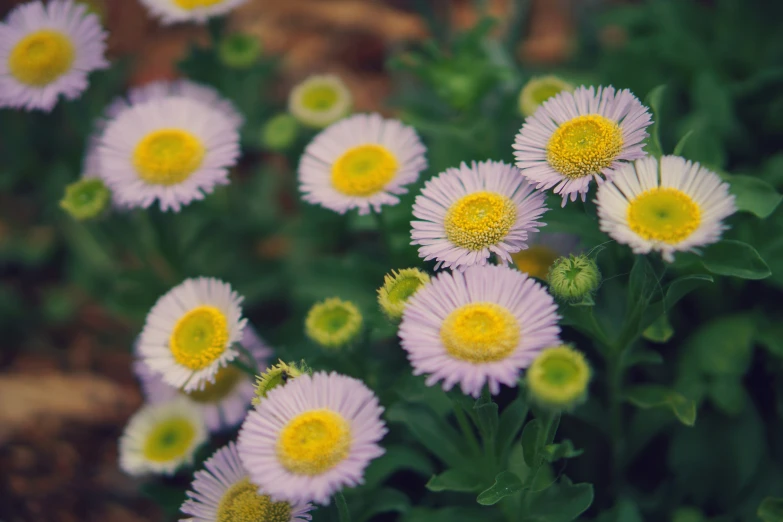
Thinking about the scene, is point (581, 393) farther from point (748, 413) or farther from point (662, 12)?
point (662, 12)

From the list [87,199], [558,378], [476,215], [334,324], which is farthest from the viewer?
[87,199]

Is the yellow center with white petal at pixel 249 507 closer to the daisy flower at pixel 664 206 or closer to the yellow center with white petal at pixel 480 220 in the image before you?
the yellow center with white petal at pixel 480 220

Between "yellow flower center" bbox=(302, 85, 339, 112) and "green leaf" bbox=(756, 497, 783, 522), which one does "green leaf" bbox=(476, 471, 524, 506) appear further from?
"yellow flower center" bbox=(302, 85, 339, 112)

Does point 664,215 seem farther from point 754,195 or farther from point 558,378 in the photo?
point 754,195

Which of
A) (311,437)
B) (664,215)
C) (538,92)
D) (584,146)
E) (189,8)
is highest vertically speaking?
(189,8)

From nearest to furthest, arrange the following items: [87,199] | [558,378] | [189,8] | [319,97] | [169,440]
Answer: [558,378]
[169,440]
[87,199]
[189,8]
[319,97]

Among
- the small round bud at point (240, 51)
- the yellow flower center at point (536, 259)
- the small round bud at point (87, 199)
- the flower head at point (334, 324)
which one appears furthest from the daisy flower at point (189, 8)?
the yellow flower center at point (536, 259)

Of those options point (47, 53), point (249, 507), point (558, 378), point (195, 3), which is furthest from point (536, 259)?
point (47, 53)

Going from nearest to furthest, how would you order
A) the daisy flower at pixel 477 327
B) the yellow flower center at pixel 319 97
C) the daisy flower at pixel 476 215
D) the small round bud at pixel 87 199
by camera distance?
1. the daisy flower at pixel 477 327
2. the daisy flower at pixel 476 215
3. the small round bud at pixel 87 199
4. the yellow flower center at pixel 319 97
